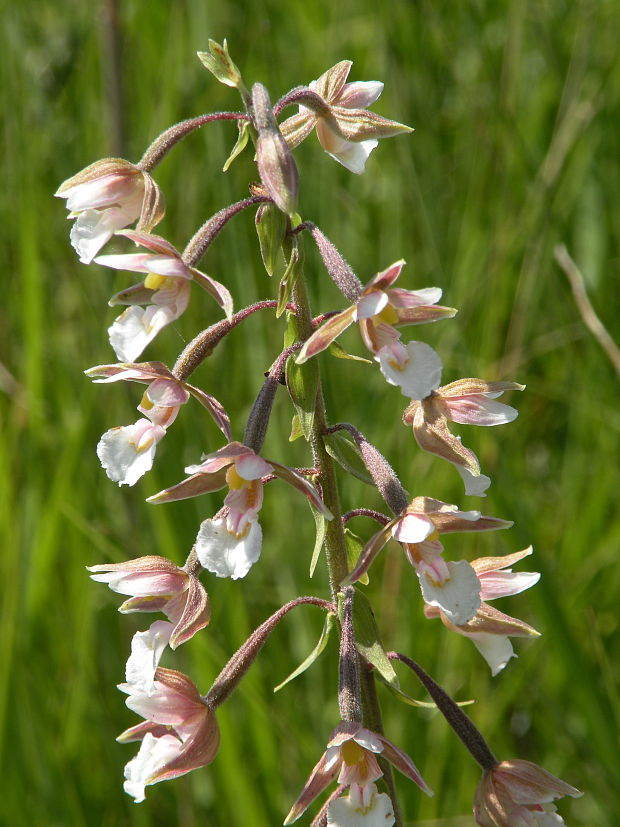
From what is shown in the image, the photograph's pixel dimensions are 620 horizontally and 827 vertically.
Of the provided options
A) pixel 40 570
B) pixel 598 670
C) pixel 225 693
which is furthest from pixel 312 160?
pixel 225 693

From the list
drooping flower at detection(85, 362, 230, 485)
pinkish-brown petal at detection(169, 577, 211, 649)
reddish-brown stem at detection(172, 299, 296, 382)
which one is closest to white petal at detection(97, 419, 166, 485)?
drooping flower at detection(85, 362, 230, 485)

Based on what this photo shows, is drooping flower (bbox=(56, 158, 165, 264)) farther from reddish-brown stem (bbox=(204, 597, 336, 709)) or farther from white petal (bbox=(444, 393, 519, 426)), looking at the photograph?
reddish-brown stem (bbox=(204, 597, 336, 709))

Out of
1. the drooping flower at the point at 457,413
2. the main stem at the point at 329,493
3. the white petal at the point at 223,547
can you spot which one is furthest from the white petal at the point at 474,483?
the white petal at the point at 223,547

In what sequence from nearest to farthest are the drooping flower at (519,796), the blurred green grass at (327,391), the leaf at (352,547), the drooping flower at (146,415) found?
the drooping flower at (146,415)
the drooping flower at (519,796)
the leaf at (352,547)
the blurred green grass at (327,391)

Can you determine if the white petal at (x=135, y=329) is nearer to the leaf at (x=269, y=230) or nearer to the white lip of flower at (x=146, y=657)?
the leaf at (x=269, y=230)

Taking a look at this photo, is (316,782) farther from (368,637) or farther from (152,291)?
(152,291)

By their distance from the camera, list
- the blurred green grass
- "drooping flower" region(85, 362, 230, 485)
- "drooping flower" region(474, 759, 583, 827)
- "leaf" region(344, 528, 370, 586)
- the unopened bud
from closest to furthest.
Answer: the unopened bud → "drooping flower" region(85, 362, 230, 485) → "drooping flower" region(474, 759, 583, 827) → "leaf" region(344, 528, 370, 586) → the blurred green grass
